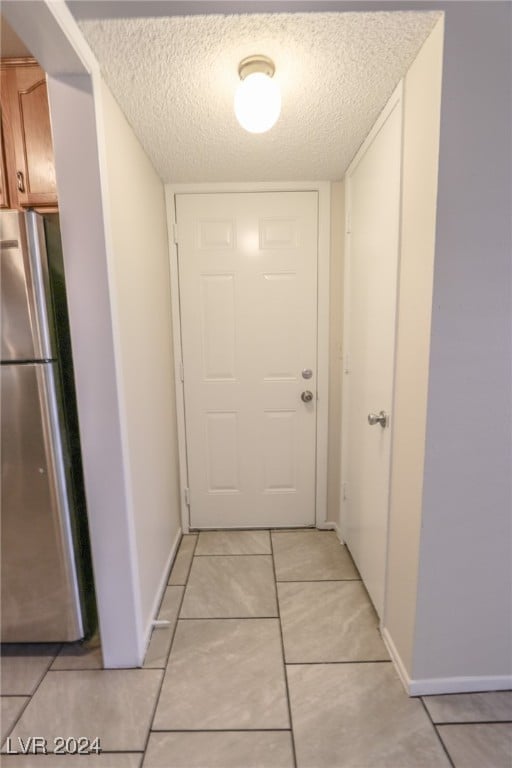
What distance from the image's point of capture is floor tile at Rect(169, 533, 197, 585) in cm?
184

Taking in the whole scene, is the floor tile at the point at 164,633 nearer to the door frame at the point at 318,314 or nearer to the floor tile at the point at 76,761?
the floor tile at the point at 76,761

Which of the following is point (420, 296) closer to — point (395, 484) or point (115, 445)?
point (395, 484)

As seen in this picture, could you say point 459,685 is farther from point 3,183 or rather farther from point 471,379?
point 3,183

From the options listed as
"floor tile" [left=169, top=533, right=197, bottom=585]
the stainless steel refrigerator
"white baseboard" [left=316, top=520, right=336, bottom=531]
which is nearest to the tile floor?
"floor tile" [left=169, top=533, right=197, bottom=585]

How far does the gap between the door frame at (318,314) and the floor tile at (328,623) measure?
570 mm

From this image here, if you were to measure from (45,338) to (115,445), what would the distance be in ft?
1.49

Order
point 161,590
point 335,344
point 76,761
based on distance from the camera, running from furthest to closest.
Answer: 1. point 335,344
2. point 161,590
3. point 76,761

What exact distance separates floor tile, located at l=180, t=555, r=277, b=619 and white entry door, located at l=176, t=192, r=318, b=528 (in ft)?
1.15

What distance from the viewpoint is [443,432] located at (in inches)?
43.4

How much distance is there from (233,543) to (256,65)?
7.45 ft

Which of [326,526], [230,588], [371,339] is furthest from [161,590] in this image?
[371,339]

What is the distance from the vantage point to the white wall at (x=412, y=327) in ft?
3.41

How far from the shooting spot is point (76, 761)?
3.46 ft

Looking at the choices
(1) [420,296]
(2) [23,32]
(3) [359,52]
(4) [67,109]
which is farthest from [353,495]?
(2) [23,32]
